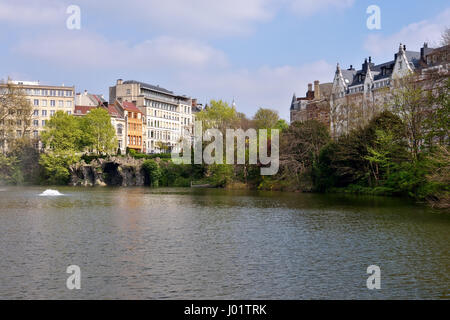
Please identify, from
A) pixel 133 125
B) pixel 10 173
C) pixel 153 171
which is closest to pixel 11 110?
pixel 10 173

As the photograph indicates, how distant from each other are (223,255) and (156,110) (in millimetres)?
130581

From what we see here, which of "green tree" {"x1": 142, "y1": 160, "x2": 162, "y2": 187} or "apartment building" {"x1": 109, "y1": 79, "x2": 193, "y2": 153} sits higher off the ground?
"apartment building" {"x1": 109, "y1": 79, "x2": 193, "y2": 153}

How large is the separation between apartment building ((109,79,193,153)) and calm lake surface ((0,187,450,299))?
103846 mm

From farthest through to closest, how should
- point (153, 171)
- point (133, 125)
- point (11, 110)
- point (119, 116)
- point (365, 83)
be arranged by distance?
point (133, 125) → point (119, 116) → point (365, 83) → point (153, 171) → point (11, 110)

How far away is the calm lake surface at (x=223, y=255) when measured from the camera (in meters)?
17.2

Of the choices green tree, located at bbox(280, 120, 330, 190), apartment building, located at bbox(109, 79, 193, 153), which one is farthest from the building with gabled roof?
apartment building, located at bbox(109, 79, 193, 153)

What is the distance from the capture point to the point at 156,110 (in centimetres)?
15062

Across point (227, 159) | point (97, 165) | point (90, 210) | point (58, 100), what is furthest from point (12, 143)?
point (90, 210)

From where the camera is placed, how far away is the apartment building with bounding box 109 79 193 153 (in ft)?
475

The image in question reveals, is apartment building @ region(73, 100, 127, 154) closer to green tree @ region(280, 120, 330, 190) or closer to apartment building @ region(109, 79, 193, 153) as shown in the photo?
apartment building @ region(109, 79, 193, 153)

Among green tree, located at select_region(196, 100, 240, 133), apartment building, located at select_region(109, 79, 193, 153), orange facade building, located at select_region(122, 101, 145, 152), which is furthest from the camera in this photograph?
apartment building, located at select_region(109, 79, 193, 153)

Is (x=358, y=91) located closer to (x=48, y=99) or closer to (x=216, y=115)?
(x=216, y=115)

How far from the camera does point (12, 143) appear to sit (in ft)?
342

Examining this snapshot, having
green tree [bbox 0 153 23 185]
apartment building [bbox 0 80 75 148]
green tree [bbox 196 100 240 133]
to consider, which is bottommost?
green tree [bbox 0 153 23 185]
